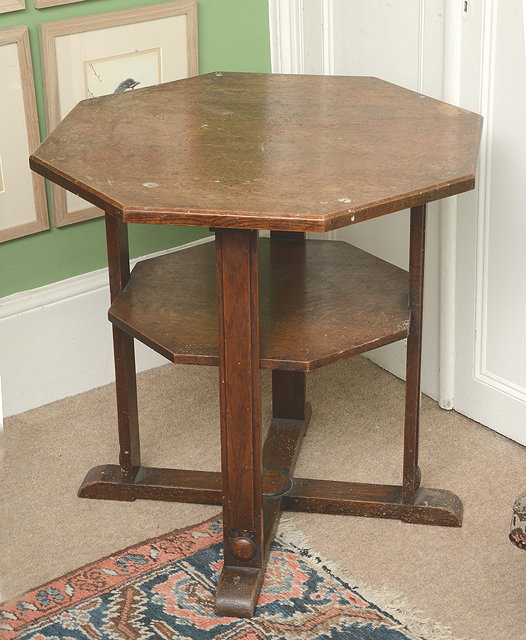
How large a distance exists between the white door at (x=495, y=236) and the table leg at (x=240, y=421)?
0.85 metres

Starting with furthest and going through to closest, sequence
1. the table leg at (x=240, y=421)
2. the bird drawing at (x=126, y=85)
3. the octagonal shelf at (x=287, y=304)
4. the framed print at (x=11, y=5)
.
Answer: the bird drawing at (x=126, y=85), the framed print at (x=11, y=5), the octagonal shelf at (x=287, y=304), the table leg at (x=240, y=421)

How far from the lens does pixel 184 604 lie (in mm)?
2107

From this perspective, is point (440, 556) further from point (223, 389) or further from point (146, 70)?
point (146, 70)

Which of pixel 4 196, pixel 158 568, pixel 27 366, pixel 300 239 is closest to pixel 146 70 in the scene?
pixel 4 196

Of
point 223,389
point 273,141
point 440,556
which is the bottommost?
point 440,556

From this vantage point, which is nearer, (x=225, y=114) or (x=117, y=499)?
(x=225, y=114)

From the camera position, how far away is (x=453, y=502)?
2352mm

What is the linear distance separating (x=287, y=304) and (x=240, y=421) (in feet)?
1.01

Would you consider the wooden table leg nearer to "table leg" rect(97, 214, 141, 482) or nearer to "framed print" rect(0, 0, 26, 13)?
"table leg" rect(97, 214, 141, 482)

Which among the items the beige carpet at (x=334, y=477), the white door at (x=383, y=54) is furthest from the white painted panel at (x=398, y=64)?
the beige carpet at (x=334, y=477)

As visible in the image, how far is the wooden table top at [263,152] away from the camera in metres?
1.76

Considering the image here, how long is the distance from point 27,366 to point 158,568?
0.84 metres

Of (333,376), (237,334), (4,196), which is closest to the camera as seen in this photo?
(237,334)

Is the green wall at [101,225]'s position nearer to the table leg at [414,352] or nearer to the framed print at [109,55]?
the framed print at [109,55]
